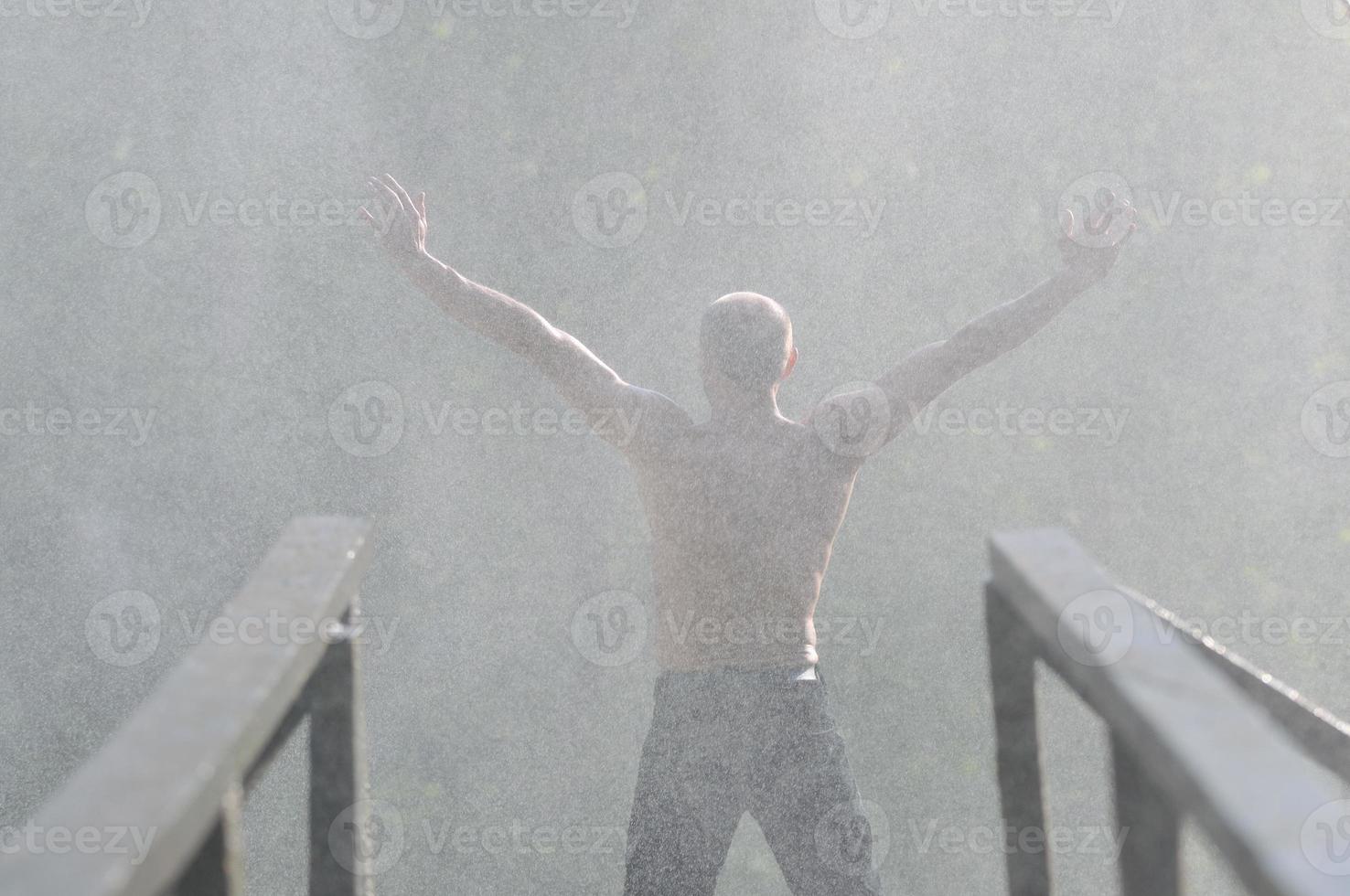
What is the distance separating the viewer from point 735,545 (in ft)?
7.01

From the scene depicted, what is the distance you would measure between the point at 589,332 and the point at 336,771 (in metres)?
2.51

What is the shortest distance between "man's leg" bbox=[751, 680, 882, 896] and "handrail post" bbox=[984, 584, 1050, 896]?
798 millimetres

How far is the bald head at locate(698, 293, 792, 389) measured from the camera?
7.17 ft

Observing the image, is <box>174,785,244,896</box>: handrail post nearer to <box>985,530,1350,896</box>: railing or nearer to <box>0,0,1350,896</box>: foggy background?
<box>985,530,1350,896</box>: railing

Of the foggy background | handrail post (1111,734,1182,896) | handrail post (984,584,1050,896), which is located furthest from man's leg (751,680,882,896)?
the foggy background

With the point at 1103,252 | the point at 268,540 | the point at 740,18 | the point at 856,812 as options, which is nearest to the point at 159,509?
the point at 268,540

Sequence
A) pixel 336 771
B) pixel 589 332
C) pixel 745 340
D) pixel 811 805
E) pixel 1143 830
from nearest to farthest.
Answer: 1. pixel 1143 830
2. pixel 336 771
3. pixel 811 805
4. pixel 745 340
5. pixel 589 332

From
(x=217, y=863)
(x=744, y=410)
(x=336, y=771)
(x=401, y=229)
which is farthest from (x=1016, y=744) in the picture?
(x=401, y=229)

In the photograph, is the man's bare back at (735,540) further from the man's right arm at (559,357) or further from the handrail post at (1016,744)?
the handrail post at (1016,744)

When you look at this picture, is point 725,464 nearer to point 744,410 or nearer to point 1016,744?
point 744,410

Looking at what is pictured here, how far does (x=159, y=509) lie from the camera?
139 inches

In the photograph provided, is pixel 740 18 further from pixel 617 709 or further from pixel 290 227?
pixel 617 709

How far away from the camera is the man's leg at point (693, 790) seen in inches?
81.7

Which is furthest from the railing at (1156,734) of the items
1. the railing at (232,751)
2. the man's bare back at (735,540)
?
the man's bare back at (735,540)
